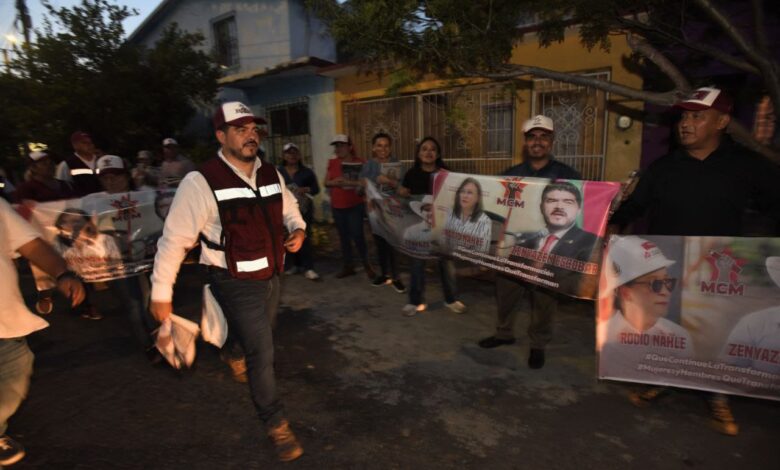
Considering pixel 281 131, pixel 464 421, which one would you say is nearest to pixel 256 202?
pixel 464 421

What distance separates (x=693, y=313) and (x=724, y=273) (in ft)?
1.00

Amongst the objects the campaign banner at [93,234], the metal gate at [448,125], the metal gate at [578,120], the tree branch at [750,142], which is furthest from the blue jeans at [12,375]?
the metal gate at [578,120]

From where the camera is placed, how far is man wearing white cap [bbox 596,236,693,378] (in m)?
2.84

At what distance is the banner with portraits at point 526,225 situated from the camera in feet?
10.3

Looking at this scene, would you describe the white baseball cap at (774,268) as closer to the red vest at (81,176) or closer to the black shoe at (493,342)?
the black shoe at (493,342)

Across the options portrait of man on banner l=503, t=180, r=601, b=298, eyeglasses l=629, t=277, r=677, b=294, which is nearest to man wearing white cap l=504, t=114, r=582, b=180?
portrait of man on banner l=503, t=180, r=601, b=298

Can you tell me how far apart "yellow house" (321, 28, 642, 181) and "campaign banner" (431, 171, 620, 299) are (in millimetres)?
1544

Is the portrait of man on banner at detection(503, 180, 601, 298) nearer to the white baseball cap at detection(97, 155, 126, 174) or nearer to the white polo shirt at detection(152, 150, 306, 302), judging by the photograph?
the white polo shirt at detection(152, 150, 306, 302)

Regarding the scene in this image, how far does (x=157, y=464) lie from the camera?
2.56 m

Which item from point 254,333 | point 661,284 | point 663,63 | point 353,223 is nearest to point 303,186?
point 353,223

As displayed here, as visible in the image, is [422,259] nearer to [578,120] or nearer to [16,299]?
[16,299]

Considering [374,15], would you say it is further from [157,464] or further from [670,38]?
[157,464]

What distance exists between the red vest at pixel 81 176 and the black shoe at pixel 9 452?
11.3 feet

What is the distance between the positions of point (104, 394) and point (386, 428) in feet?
7.33
